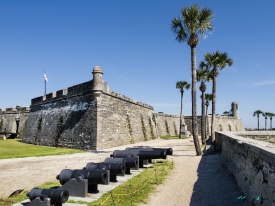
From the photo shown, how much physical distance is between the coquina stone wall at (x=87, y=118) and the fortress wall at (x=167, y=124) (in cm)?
1065

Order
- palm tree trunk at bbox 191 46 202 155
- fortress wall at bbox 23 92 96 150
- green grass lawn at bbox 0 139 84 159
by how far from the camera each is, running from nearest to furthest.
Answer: palm tree trunk at bbox 191 46 202 155 < green grass lawn at bbox 0 139 84 159 < fortress wall at bbox 23 92 96 150

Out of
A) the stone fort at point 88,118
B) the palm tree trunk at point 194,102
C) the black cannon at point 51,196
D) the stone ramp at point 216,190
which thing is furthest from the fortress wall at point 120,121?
the black cannon at point 51,196

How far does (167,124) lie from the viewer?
42375mm

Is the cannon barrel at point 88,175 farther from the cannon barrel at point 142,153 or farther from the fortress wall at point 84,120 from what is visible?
the fortress wall at point 84,120

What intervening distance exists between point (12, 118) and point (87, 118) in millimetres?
21091

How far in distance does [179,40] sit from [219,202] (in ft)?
38.3

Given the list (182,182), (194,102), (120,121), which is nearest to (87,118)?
(120,121)

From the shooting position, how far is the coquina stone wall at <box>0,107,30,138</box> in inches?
1321

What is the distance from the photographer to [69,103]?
20.7 meters

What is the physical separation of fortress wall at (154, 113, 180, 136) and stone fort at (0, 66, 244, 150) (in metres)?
8.22

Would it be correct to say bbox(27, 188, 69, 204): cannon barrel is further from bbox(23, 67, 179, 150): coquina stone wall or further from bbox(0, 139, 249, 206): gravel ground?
bbox(23, 67, 179, 150): coquina stone wall

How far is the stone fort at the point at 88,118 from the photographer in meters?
17.9

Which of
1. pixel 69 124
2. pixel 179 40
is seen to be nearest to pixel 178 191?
pixel 179 40

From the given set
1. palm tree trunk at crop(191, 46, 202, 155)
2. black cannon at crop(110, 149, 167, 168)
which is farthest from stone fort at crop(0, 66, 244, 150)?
black cannon at crop(110, 149, 167, 168)
